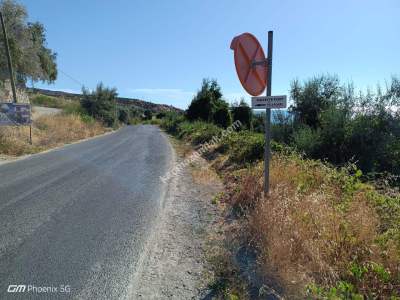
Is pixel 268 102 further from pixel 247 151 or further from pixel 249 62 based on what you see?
pixel 247 151

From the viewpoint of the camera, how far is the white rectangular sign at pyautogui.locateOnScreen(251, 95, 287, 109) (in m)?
3.99

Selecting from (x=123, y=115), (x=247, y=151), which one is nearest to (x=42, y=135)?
(x=247, y=151)

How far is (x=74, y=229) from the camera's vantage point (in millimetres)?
4164

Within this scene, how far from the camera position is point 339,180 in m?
5.12

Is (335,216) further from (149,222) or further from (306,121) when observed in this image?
(306,121)

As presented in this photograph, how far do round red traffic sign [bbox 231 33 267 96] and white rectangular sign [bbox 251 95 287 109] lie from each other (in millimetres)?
120

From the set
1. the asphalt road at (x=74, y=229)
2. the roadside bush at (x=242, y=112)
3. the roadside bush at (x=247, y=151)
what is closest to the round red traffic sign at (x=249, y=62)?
the asphalt road at (x=74, y=229)

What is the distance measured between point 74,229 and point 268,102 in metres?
3.38

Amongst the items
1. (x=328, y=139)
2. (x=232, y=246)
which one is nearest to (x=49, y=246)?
(x=232, y=246)

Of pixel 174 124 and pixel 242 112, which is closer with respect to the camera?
pixel 242 112

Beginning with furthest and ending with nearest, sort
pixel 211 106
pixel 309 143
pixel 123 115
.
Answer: pixel 123 115, pixel 211 106, pixel 309 143

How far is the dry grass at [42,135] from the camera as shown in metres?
12.8

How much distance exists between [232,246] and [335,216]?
132 cm

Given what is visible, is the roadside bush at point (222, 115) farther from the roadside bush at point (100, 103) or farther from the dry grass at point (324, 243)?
the dry grass at point (324, 243)
